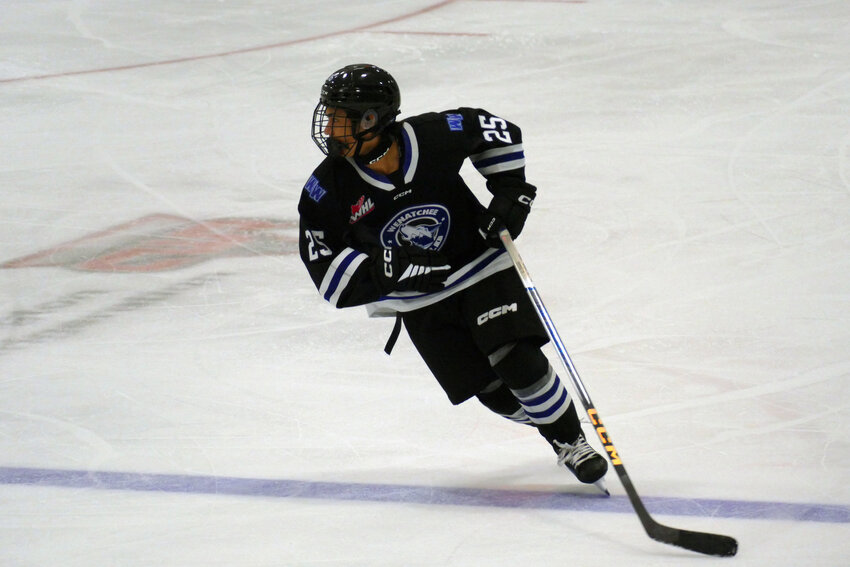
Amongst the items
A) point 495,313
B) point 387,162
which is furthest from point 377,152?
point 495,313

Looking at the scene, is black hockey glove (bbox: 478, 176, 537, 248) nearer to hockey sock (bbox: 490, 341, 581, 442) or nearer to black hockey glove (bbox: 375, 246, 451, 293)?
black hockey glove (bbox: 375, 246, 451, 293)

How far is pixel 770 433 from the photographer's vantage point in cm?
307

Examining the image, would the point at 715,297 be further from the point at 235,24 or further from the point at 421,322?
the point at 235,24

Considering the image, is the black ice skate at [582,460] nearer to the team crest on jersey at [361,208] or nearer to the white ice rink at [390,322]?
the white ice rink at [390,322]

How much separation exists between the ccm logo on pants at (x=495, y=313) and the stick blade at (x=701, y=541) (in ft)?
2.20

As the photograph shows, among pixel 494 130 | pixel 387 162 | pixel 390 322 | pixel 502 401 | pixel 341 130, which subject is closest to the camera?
pixel 341 130

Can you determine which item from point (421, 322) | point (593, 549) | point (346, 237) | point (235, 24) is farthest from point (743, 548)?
point (235, 24)

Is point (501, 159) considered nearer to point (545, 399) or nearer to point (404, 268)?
point (404, 268)

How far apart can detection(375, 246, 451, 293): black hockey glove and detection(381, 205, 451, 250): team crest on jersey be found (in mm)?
80

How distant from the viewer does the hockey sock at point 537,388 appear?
9.05 feet

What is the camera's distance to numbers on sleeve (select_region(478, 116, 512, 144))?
283 cm

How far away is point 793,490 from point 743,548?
14.6 inches

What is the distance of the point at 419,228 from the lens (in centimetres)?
280

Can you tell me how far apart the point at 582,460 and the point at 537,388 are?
21 cm
